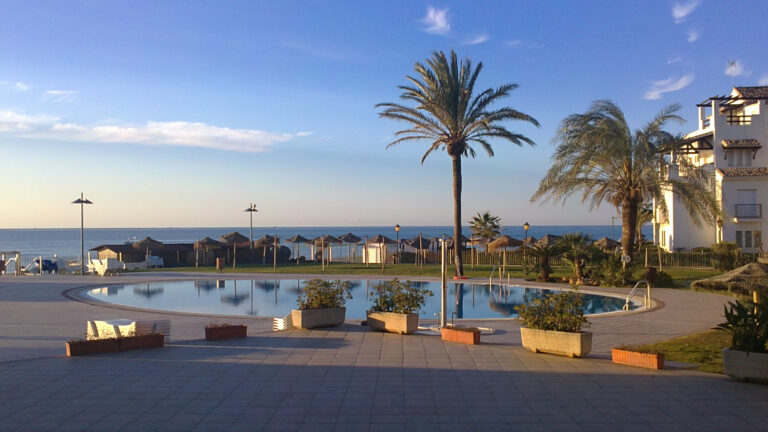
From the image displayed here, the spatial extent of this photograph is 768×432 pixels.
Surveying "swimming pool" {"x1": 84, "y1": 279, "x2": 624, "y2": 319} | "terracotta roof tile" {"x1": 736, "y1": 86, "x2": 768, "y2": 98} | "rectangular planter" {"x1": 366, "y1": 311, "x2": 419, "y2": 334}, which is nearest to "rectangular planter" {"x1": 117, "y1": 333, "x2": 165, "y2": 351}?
"rectangular planter" {"x1": 366, "y1": 311, "x2": 419, "y2": 334}

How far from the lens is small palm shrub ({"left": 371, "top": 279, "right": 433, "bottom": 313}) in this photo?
1069cm

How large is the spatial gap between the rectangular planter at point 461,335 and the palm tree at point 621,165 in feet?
44.7

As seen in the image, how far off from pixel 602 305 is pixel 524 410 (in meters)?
12.1

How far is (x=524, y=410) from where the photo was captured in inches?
233

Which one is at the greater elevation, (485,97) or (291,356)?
(485,97)

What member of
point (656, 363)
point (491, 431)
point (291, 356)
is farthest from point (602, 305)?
point (491, 431)

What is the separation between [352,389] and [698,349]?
5.89m

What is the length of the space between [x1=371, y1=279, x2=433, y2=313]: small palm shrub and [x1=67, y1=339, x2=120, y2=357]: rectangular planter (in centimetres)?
452

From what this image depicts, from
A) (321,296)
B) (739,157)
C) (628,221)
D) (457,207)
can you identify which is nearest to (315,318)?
(321,296)

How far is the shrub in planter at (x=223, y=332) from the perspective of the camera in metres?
9.85

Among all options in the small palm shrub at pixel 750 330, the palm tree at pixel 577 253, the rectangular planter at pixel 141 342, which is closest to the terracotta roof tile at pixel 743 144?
the palm tree at pixel 577 253

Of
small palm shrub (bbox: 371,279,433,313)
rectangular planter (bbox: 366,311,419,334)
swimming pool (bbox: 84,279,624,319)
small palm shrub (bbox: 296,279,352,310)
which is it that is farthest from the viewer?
swimming pool (bbox: 84,279,624,319)

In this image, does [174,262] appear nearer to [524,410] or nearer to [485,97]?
[485,97]

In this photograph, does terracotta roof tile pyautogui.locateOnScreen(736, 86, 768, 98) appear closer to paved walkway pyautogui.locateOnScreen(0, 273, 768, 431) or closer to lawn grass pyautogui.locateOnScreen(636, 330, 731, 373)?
lawn grass pyautogui.locateOnScreen(636, 330, 731, 373)
